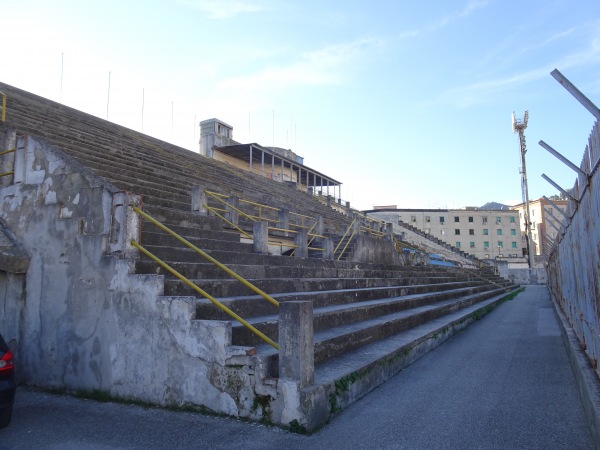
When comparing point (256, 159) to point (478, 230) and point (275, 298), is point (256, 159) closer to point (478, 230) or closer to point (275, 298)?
point (275, 298)

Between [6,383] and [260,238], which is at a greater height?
[260,238]

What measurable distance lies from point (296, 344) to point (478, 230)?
79.1 meters

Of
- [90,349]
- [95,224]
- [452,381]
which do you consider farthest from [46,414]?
[452,381]

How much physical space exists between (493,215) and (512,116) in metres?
29.0

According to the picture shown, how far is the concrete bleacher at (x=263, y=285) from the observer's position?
530cm

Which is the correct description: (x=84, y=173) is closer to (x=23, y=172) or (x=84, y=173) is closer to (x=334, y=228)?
(x=23, y=172)

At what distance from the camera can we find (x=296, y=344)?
4.34 meters

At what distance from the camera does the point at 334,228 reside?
69.4 ft

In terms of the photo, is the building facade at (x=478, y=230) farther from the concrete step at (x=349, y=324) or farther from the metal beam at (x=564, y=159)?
the metal beam at (x=564, y=159)

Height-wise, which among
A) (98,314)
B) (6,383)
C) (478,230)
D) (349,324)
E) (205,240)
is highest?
(478,230)

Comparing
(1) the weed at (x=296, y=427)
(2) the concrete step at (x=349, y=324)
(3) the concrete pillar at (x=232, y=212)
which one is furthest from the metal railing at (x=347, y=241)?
(1) the weed at (x=296, y=427)

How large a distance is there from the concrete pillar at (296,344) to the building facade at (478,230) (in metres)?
73.3

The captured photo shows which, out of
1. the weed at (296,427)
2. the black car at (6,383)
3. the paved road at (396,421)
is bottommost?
the paved road at (396,421)

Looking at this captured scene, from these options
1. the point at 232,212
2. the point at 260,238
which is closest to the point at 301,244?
the point at 232,212
